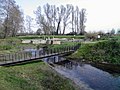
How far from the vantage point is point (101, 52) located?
44625mm

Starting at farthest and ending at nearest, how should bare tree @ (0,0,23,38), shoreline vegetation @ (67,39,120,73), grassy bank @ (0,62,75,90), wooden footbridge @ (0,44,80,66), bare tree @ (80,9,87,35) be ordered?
bare tree @ (80,9,87,35)
bare tree @ (0,0,23,38)
shoreline vegetation @ (67,39,120,73)
wooden footbridge @ (0,44,80,66)
grassy bank @ (0,62,75,90)

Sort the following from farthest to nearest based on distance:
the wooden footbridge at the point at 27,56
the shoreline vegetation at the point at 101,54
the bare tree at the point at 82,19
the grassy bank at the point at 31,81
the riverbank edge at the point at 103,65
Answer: the bare tree at the point at 82,19 → the shoreline vegetation at the point at 101,54 → the riverbank edge at the point at 103,65 → the wooden footbridge at the point at 27,56 → the grassy bank at the point at 31,81

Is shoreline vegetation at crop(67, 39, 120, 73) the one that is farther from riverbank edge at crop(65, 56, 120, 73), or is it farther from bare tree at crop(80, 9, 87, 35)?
bare tree at crop(80, 9, 87, 35)

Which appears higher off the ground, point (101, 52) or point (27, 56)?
point (27, 56)

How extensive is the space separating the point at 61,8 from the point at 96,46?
52.9m

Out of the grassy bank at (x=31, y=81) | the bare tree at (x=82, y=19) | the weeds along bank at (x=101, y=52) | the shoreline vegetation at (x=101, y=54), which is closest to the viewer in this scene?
the grassy bank at (x=31, y=81)

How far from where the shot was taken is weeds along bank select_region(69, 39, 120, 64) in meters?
41.7

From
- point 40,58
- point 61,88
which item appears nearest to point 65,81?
point 61,88

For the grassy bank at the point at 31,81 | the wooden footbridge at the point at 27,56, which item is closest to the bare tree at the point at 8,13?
the wooden footbridge at the point at 27,56

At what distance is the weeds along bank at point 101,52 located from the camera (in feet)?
137

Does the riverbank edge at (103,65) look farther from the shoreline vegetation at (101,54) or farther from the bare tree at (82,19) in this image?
the bare tree at (82,19)

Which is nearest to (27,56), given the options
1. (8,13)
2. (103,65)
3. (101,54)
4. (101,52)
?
(103,65)

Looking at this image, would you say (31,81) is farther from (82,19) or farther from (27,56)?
(82,19)

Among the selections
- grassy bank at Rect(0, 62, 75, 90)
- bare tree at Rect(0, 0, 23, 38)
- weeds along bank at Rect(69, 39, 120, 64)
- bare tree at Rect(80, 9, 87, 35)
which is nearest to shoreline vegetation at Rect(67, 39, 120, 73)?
weeds along bank at Rect(69, 39, 120, 64)
